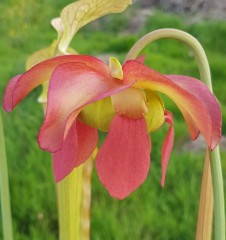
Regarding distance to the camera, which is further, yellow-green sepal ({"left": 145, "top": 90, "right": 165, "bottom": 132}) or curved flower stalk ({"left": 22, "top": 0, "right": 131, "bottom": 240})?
curved flower stalk ({"left": 22, "top": 0, "right": 131, "bottom": 240})

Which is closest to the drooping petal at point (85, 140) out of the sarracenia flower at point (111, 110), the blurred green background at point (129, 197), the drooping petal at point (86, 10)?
the sarracenia flower at point (111, 110)

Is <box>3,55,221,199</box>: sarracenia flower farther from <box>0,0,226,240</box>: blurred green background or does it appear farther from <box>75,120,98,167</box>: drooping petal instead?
<box>0,0,226,240</box>: blurred green background

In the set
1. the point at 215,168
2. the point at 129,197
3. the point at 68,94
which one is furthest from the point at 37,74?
the point at 129,197

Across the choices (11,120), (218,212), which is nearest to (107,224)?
(11,120)

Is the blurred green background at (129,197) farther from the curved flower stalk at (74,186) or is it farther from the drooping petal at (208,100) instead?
the drooping petal at (208,100)

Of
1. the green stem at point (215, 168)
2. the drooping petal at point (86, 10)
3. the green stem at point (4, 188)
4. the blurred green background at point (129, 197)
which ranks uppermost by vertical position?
the drooping petal at point (86, 10)

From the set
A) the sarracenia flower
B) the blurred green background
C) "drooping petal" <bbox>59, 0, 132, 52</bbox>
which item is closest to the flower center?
the sarracenia flower

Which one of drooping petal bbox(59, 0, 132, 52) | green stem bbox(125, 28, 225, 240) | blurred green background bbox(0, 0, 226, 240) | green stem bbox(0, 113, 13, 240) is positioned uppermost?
drooping petal bbox(59, 0, 132, 52)
